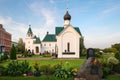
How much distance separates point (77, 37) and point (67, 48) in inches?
112

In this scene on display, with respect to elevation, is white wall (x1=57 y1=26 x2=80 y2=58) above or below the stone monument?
above

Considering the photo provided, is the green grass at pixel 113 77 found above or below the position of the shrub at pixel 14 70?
below

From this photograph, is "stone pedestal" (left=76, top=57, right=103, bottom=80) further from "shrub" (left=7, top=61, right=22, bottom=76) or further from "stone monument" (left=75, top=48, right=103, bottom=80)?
"shrub" (left=7, top=61, right=22, bottom=76)

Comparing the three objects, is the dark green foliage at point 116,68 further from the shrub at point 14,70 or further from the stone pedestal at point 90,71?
the shrub at point 14,70

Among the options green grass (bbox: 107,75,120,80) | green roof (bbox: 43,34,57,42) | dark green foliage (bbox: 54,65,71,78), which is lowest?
green grass (bbox: 107,75,120,80)

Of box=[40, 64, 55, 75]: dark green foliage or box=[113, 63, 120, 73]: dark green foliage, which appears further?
box=[113, 63, 120, 73]: dark green foliage

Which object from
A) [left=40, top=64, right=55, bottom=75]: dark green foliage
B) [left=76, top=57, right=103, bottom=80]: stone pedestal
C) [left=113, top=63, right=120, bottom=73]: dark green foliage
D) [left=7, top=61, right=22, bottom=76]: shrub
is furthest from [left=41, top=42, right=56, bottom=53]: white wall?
[left=76, top=57, right=103, bottom=80]: stone pedestal

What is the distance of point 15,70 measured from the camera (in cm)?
1655

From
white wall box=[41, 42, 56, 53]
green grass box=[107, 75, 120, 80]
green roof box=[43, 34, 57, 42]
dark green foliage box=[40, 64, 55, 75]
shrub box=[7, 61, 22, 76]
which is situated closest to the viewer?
shrub box=[7, 61, 22, 76]

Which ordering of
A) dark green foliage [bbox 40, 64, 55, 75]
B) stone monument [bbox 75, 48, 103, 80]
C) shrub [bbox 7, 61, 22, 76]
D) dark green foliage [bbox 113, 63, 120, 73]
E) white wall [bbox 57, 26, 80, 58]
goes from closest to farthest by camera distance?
stone monument [bbox 75, 48, 103, 80]
shrub [bbox 7, 61, 22, 76]
dark green foliage [bbox 40, 64, 55, 75]
dark green foliage [bbox 113, 63, 120, 73]
white wall [bbox 57, 26, 80, 58]

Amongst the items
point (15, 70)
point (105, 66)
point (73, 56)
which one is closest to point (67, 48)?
point (73, 56)

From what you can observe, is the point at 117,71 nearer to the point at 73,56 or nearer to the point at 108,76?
the point at 108,76

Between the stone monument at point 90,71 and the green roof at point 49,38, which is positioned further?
the green roof at point 49,38

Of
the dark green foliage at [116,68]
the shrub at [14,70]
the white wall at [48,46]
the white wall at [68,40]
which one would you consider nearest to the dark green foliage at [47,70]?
the shrub at [14,70]
